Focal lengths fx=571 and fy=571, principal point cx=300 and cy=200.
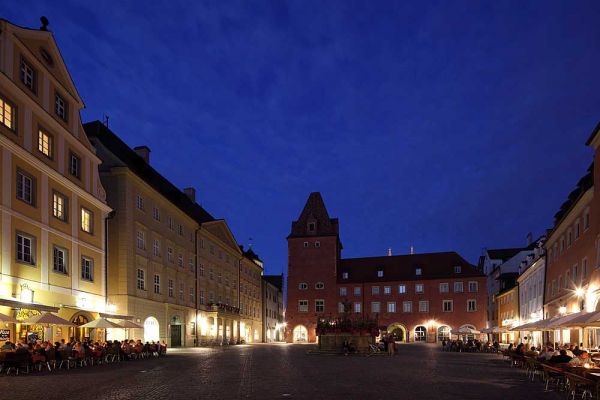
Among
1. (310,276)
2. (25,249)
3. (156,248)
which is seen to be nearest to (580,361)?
(25,249)

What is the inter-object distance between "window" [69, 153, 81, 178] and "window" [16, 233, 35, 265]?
6217 millimetres

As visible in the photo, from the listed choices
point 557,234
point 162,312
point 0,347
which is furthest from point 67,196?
point 557,234

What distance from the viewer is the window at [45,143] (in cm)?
2838

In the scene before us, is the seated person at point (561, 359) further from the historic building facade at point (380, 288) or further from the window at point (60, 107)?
the historic building facade at point (380, 288)

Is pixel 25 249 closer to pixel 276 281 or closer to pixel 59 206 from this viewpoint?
pixel 59 206

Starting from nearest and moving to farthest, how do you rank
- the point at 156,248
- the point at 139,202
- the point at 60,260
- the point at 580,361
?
1. the point at 580,361
2. the point at 60,260
3. the point at 139,202
4. the point at 156,248

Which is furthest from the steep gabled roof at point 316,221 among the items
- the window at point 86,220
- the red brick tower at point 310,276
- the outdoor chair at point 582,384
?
the outdoor chair at point 582,384

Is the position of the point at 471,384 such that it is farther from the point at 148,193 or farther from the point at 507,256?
the point at 507,256

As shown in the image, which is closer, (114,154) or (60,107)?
(60,107)

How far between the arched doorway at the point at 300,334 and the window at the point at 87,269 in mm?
49727

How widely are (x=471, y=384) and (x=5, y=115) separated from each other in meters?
21.9

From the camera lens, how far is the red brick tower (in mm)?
79438

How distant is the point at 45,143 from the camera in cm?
2902

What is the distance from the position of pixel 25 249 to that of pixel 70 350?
5.44 meters
